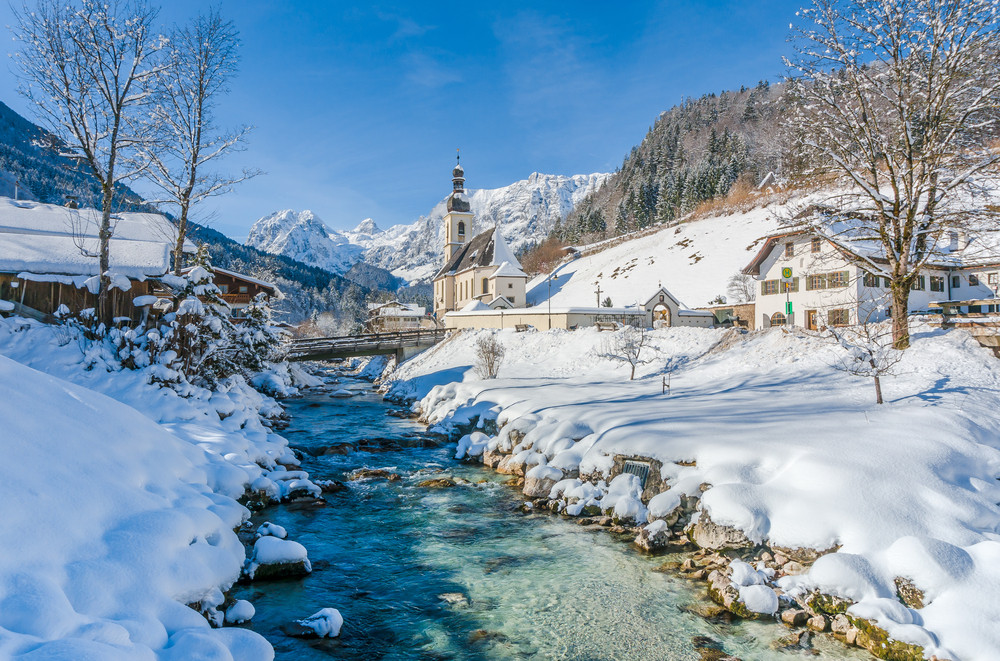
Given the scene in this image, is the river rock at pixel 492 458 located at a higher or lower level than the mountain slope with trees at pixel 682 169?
lower

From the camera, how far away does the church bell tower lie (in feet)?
252

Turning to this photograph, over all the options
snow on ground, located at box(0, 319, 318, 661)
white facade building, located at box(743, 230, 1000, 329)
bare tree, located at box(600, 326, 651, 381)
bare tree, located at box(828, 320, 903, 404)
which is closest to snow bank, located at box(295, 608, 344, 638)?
snow on ground, located at box(0, 319, 318, 661)

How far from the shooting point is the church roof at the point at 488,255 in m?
61.8

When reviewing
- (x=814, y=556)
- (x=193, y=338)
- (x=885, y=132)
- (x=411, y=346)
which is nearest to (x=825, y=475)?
(x=814, y=556)

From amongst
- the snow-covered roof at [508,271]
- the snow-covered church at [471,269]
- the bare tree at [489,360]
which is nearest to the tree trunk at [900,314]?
the bare tree at [489,360]

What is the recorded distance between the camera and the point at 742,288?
4772 centimetres

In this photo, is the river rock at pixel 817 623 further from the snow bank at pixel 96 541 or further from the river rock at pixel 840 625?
the snow bank at pixel 96 541

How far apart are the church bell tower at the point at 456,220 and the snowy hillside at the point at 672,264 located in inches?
515

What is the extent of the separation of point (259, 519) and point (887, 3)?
21344 millimetres

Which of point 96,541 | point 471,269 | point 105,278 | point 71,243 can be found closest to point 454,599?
point 96,541

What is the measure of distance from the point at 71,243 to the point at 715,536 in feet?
82.4

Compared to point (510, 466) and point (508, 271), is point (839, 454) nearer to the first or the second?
point (510, 466)

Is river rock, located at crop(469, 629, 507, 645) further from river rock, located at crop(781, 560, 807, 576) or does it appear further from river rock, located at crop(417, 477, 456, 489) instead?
river rock, located at crop(417, 477, 456, 489)

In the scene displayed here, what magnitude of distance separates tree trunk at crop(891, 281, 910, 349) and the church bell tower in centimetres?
6339
